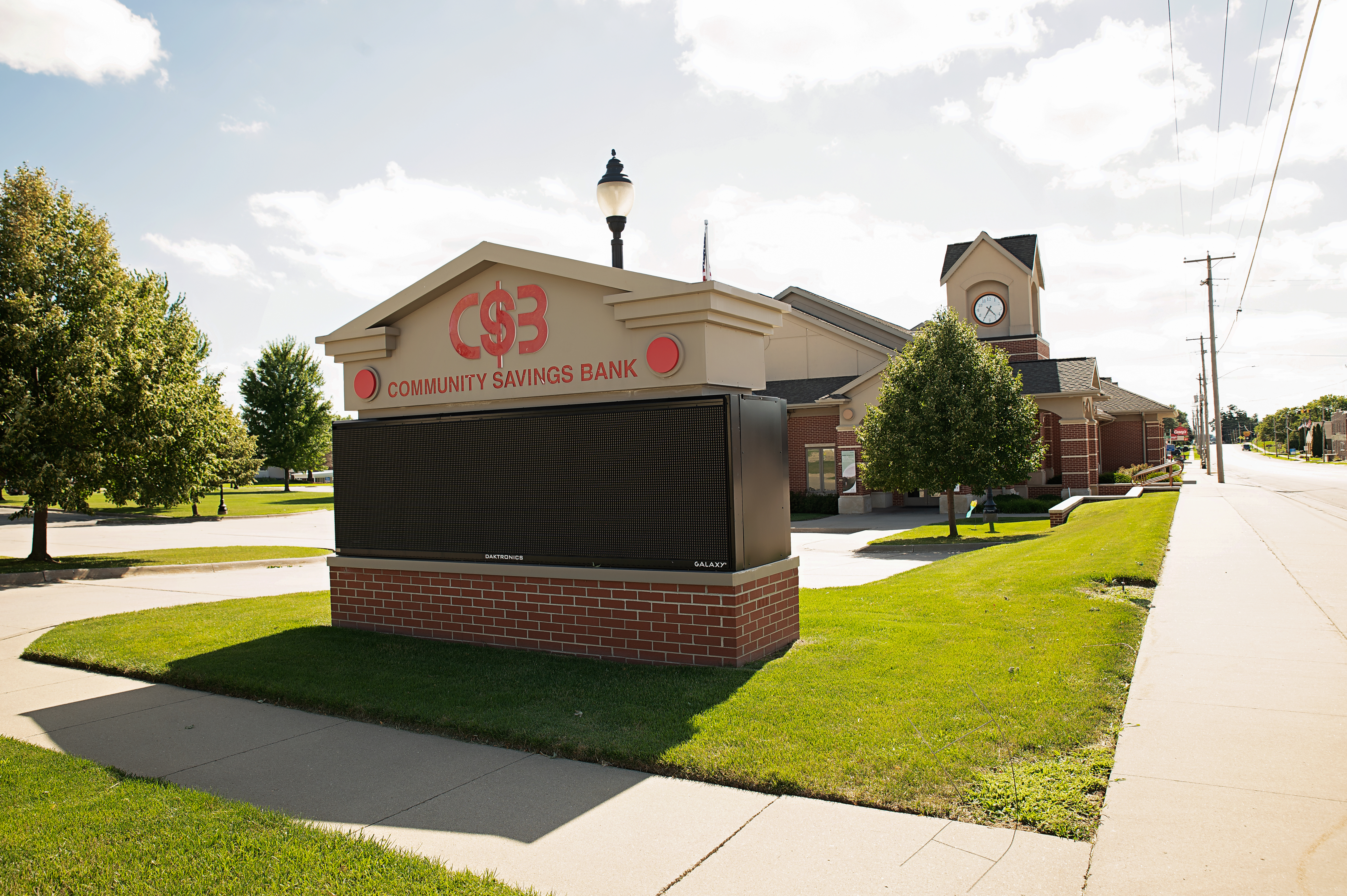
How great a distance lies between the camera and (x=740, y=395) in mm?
7328

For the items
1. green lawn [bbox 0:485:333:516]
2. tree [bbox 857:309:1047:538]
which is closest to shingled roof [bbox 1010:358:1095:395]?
tree [bbox 857:309:1047:538]

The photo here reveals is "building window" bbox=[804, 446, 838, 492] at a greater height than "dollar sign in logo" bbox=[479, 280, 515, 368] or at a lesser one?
lesser

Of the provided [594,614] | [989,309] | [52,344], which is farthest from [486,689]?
[989,309]

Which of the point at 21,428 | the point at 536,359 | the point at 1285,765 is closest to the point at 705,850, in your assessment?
the point at 1285,765

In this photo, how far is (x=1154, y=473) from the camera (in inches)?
1651

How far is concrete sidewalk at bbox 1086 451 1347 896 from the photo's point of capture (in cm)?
356

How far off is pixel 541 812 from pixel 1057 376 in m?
33.1

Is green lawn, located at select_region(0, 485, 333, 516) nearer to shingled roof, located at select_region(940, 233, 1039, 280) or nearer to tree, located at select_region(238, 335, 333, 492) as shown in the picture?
tree, located at select_region(238, 335, 333, 492)

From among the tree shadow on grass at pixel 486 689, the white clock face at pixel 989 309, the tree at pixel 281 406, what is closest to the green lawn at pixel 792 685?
the tree shadow on grass at pixel 486 689

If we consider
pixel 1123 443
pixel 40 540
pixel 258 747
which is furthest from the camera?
pixel 1123 443

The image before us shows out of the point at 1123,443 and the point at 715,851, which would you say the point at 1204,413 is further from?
the point at 715,851

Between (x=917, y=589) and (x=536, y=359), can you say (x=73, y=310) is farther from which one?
(x=917, y=589)

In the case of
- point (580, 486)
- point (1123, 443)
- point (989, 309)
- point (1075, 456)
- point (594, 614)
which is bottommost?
point (594, 614)

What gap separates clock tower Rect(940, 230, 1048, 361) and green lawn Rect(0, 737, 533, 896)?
38.6 m
